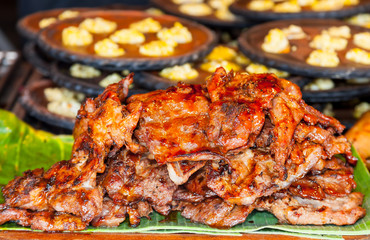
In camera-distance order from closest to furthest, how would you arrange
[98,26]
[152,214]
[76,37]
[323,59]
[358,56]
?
[152,214] → [323,59] → [358,56] → [76,37] → [98,26]

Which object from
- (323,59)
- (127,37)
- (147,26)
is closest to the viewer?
(323,59)

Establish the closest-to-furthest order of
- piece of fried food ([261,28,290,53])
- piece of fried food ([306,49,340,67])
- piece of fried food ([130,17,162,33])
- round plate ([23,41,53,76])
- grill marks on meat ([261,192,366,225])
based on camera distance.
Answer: grill marks on meat ([261,192,366,225]) → piece of fried food ([306,49,340,67]) → piece of fried food ([261,28,290,53]) → piece of fried food ([130,17,162,33]) → round plate ([23,41,53,76])

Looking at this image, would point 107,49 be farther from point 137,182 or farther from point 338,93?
point 338,93

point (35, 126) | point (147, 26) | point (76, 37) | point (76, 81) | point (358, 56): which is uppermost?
point (358, 56)

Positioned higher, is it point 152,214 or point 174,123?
point 174,123

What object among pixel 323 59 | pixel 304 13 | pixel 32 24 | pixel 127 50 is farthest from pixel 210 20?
pixel 32 24

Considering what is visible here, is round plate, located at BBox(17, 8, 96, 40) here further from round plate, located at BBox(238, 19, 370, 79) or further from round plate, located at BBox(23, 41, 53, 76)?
round plate, located at BBox(238, 19, 370, 79)

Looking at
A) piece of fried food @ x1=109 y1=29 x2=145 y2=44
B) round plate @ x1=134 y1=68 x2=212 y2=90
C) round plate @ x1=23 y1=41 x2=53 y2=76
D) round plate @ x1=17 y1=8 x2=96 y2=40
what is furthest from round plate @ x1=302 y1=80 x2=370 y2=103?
round plate @ x1=17 y1=8 x2=96 y2=40

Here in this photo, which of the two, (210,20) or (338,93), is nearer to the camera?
(338,93)
